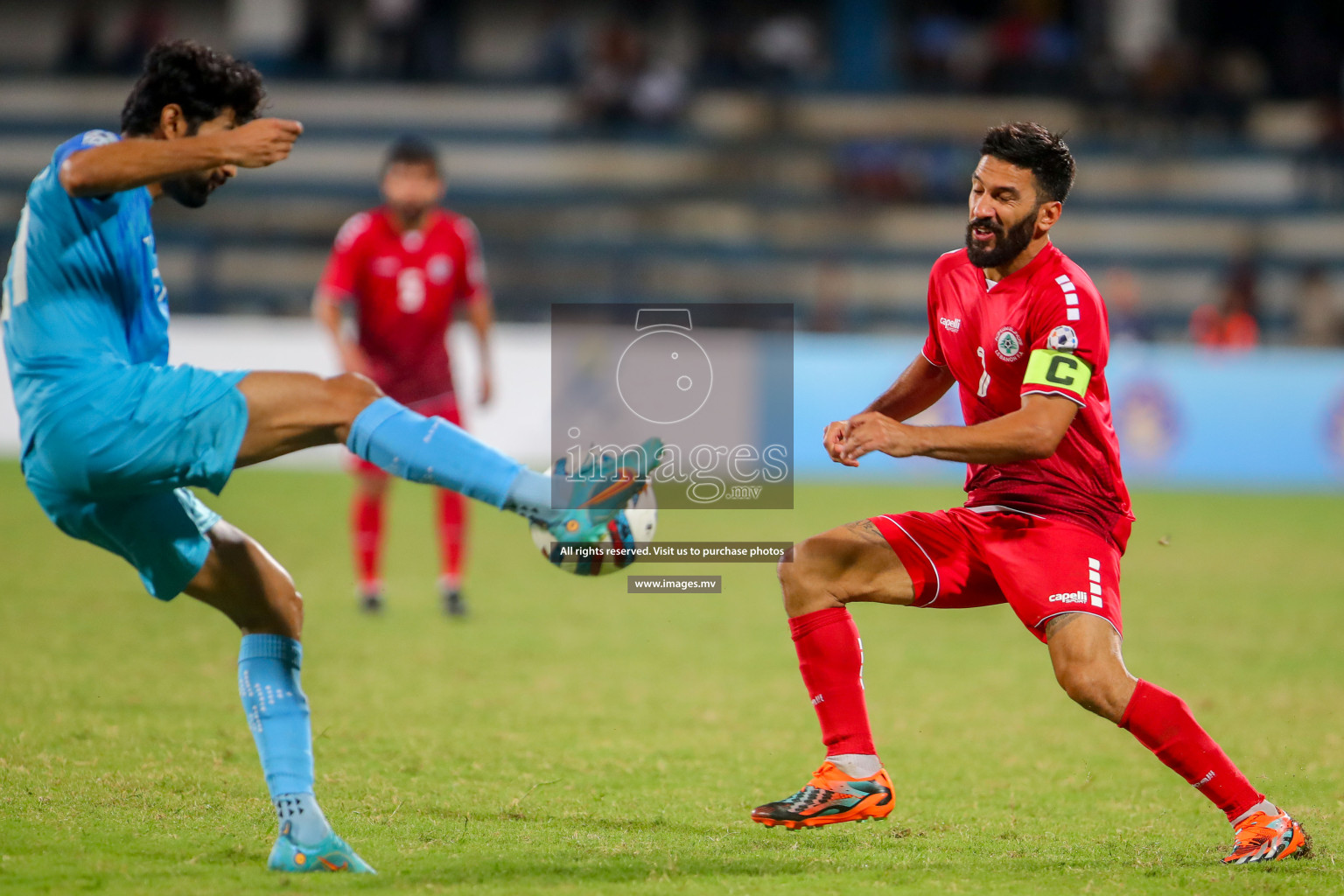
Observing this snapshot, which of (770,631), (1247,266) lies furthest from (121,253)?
(1247,266)

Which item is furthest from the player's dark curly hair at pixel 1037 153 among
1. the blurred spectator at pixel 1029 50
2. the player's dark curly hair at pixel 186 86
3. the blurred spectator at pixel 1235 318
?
the blurred spectator at pixel 1029 50

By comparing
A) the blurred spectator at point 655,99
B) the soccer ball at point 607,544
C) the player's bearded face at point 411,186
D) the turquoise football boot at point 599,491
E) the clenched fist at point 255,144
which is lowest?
the soccer ball at point 607,544

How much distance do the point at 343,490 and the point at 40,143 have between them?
10.4 meters

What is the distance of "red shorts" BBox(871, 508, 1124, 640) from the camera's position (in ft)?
12.4

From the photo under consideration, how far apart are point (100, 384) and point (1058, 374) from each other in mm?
2316

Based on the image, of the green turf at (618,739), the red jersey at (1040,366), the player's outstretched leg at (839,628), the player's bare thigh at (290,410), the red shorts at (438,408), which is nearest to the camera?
the player's bare thigh at (290,410)

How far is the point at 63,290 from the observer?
330 centimetres

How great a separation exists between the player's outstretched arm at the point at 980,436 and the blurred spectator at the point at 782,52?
59.9 ft

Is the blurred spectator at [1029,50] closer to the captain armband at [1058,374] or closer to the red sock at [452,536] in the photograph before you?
the red sock at [452,536]

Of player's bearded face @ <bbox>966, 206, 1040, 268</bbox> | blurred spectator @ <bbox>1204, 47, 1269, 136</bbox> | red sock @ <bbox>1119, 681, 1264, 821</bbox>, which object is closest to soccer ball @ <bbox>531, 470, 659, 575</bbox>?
player's bearded face @ <bbox>966, 206, 1040, 268</bbox>

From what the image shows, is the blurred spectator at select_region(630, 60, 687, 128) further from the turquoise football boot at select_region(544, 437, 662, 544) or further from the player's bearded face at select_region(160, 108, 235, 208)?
the turquoise football boot at select_region(544, 437, 662, 544)

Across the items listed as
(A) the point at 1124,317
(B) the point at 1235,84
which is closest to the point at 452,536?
(A) the point at 1124,317

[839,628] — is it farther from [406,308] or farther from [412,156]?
[412,156]

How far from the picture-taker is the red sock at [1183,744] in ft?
12.0
